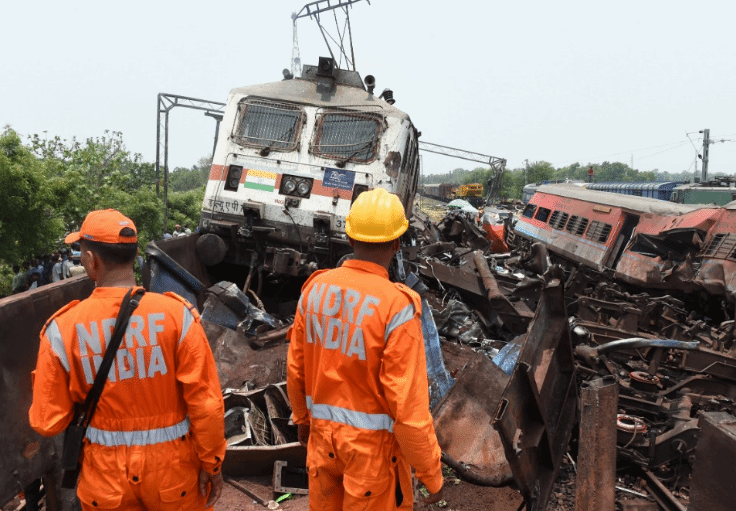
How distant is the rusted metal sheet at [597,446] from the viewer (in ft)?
9.47

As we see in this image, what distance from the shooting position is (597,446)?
9.53 ft

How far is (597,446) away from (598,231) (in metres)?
10.6

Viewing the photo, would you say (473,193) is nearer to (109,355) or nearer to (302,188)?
(302,188)

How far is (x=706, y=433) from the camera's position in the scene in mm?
2348

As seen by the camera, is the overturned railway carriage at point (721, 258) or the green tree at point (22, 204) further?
the green tree at point (22, 204)

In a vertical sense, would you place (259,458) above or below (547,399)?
below

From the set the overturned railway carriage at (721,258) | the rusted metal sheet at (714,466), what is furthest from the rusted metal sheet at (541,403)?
the overturned railway carriage at (721,258)

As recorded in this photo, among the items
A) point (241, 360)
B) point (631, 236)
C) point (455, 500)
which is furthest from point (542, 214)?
point (455, 500)

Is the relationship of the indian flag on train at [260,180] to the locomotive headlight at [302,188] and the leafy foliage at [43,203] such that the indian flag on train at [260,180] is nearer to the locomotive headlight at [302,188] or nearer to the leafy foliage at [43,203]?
the locomotive headlight at [302,188]

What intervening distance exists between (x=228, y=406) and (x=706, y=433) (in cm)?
329

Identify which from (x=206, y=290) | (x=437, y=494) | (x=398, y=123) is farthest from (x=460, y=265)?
(x=437, y=494)

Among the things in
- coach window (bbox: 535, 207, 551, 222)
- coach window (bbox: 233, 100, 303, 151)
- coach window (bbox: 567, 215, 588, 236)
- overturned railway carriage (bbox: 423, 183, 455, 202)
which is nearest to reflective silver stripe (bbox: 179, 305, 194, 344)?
coach window (bbox: 233, 100, 303, 151)

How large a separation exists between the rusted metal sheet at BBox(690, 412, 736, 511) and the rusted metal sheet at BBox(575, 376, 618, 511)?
0.53 metres

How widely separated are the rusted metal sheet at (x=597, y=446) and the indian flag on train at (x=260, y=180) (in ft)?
16.7
